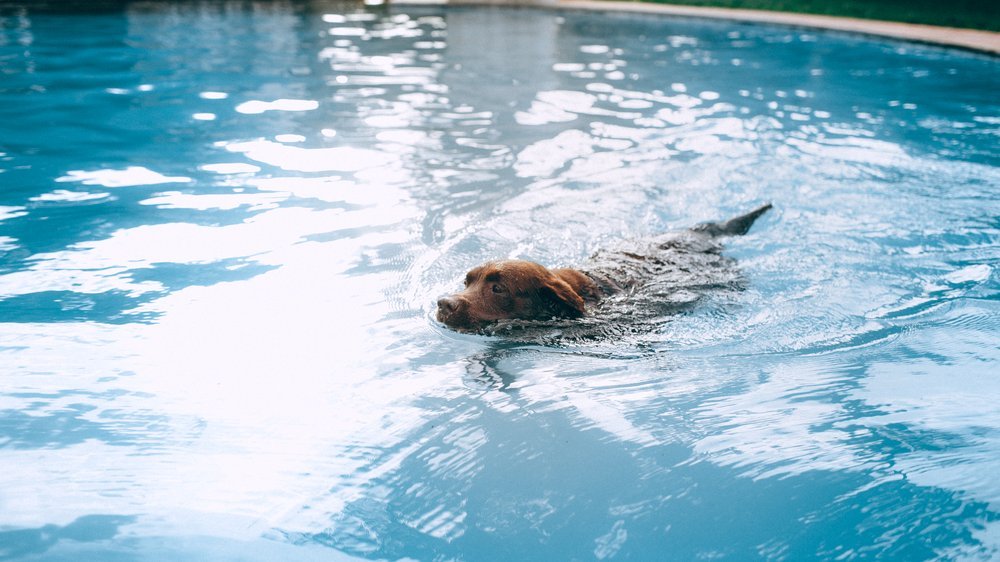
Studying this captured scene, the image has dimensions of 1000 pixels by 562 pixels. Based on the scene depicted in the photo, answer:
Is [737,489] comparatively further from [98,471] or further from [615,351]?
[98,471]

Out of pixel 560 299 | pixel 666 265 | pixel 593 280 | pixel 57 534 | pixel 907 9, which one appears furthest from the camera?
pixel 907 9

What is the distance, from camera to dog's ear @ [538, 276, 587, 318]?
4320mm

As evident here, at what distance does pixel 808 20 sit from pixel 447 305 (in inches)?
655

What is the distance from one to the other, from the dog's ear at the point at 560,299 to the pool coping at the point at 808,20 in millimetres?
12718

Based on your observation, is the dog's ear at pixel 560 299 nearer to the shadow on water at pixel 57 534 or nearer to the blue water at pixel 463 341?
the blue water at pixel 463 341

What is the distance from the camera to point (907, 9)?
58.9ft

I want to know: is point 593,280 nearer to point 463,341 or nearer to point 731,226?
point 463,341

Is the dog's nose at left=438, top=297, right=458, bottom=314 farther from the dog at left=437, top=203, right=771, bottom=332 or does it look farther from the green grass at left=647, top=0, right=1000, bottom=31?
the green grass at left=647, top=0, right=1000, bottom=31

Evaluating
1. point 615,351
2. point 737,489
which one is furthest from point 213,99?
point 737,489

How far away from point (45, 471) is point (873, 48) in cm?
1609

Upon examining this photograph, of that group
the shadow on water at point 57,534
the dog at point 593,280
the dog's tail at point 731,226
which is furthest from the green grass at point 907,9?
the shadow on water at point 57,534

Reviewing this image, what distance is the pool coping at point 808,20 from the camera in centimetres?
1498

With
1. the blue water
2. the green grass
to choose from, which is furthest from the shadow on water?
the green grass

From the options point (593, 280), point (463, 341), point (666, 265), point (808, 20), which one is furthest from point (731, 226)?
point (808, 20)
